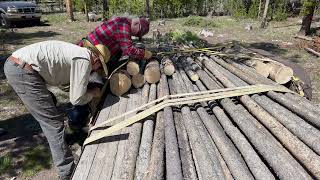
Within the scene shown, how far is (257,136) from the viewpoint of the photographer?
3643 millimetres

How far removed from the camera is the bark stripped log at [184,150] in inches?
124

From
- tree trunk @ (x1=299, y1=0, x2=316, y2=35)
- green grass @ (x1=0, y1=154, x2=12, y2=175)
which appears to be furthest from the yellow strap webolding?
tree trunk @ (x1=299, y1=0, x2=316, y2=35)

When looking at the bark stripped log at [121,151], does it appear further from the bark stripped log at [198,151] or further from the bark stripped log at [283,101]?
the bark stripped log at [283,101]

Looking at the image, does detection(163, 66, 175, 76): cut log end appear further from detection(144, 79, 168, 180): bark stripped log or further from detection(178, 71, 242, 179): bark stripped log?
detection(144, 79, 168, 180): bark stripped log

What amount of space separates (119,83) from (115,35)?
0.78m

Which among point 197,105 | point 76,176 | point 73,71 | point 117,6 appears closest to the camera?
point 76,176

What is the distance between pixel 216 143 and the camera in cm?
368

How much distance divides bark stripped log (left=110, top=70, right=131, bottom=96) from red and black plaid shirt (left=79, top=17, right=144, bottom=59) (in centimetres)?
39

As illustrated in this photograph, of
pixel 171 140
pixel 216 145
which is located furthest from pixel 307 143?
pixel 171 140

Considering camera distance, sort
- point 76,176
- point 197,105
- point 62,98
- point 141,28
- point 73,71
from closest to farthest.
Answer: point 76,176, point 73,71, point 197,105, point 141,28, point 62,98

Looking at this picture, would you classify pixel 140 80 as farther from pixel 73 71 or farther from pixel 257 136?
pixel 257 136

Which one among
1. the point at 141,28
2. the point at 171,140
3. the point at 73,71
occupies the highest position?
the point at 141,28

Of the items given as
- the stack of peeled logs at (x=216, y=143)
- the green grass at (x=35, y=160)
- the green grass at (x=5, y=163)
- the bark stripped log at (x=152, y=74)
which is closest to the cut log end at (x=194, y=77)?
the bark stripped log at (x=152, y=74)

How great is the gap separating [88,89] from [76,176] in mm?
1690
